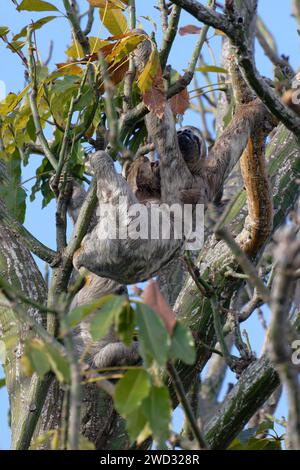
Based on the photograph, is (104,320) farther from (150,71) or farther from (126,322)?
(150,71)

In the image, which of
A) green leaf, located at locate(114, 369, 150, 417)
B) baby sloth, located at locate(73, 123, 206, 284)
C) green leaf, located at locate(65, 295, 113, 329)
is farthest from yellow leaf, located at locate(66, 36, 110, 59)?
green leaf, located at locate(114, 369, 150, 417)

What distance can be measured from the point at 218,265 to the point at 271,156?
117 cm

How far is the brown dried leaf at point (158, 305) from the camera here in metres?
3.34

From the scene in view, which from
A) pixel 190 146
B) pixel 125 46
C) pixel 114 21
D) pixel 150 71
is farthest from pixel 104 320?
pixel 190 146

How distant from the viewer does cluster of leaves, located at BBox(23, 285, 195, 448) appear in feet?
10.6

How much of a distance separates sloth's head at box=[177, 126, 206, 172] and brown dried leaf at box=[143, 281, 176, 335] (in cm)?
434

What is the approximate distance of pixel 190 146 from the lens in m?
7.73

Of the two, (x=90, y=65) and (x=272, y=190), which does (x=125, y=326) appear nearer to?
(x=90, y=65)

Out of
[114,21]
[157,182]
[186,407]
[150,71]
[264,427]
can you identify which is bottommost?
[186,407]

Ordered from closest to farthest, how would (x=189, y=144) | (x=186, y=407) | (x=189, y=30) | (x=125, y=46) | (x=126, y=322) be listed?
(x=126, y=322) < (x=186, y=407) < (x=125, y=46) < (x=189, y=30) < (x=189, y=144)

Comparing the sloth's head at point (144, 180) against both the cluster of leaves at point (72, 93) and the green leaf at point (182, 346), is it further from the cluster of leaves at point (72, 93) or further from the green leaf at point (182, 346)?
the green leaf at point (182, 346)

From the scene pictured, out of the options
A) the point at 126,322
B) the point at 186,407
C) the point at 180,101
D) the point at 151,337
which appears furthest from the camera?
the point at 180,101

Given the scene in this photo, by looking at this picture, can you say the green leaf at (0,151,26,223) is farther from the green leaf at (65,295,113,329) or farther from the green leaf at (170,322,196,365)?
the green leaf at (170,322,196,365)

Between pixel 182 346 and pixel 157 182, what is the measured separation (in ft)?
13.9
